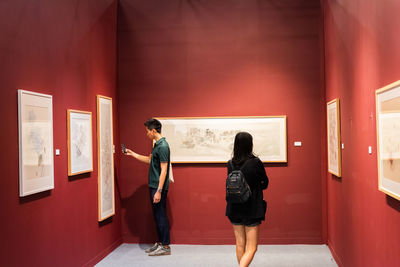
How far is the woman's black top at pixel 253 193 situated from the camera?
12.8 ft

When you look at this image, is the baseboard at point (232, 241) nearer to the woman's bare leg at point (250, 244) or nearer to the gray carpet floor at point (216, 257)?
the gray carpet floor at point (216, 257)

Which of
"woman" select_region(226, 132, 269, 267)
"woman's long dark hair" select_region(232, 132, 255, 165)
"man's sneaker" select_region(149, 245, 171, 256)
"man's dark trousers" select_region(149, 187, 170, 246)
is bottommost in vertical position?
"man's sneaker" select_region(149, 245, 171, 256)

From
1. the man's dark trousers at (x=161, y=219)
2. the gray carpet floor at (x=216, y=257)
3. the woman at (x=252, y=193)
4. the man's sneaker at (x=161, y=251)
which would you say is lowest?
the gray carpet floor at (x=216, y=257)

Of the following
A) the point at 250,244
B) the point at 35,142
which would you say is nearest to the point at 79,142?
the point at 35,142

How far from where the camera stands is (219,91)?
6.29 metres

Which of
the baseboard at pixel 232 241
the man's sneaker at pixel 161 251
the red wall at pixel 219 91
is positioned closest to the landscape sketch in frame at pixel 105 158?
the red wall at pixel 219 91

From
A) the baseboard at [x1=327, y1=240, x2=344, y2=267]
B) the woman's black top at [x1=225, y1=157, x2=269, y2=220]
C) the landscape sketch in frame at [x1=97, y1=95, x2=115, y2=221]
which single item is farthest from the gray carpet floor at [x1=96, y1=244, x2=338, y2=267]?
the woman's black top at [x1=225, y1=157, x2=269, y2=220]

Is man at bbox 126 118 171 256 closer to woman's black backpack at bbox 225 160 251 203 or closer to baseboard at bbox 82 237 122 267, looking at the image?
baseboard at bbox 82 237 122 267

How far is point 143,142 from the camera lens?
6.37 meters

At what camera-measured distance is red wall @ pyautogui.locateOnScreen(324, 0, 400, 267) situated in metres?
3.15

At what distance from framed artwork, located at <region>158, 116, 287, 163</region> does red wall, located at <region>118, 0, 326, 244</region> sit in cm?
11

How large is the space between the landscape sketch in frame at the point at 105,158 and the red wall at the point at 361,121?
9.33ft

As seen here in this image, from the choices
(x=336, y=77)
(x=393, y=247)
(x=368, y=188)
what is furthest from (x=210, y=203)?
(x=393, y=247)

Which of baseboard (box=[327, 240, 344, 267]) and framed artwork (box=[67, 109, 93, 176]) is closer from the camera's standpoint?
Result: framed artwork (box=[67, 109, 93, 176])
